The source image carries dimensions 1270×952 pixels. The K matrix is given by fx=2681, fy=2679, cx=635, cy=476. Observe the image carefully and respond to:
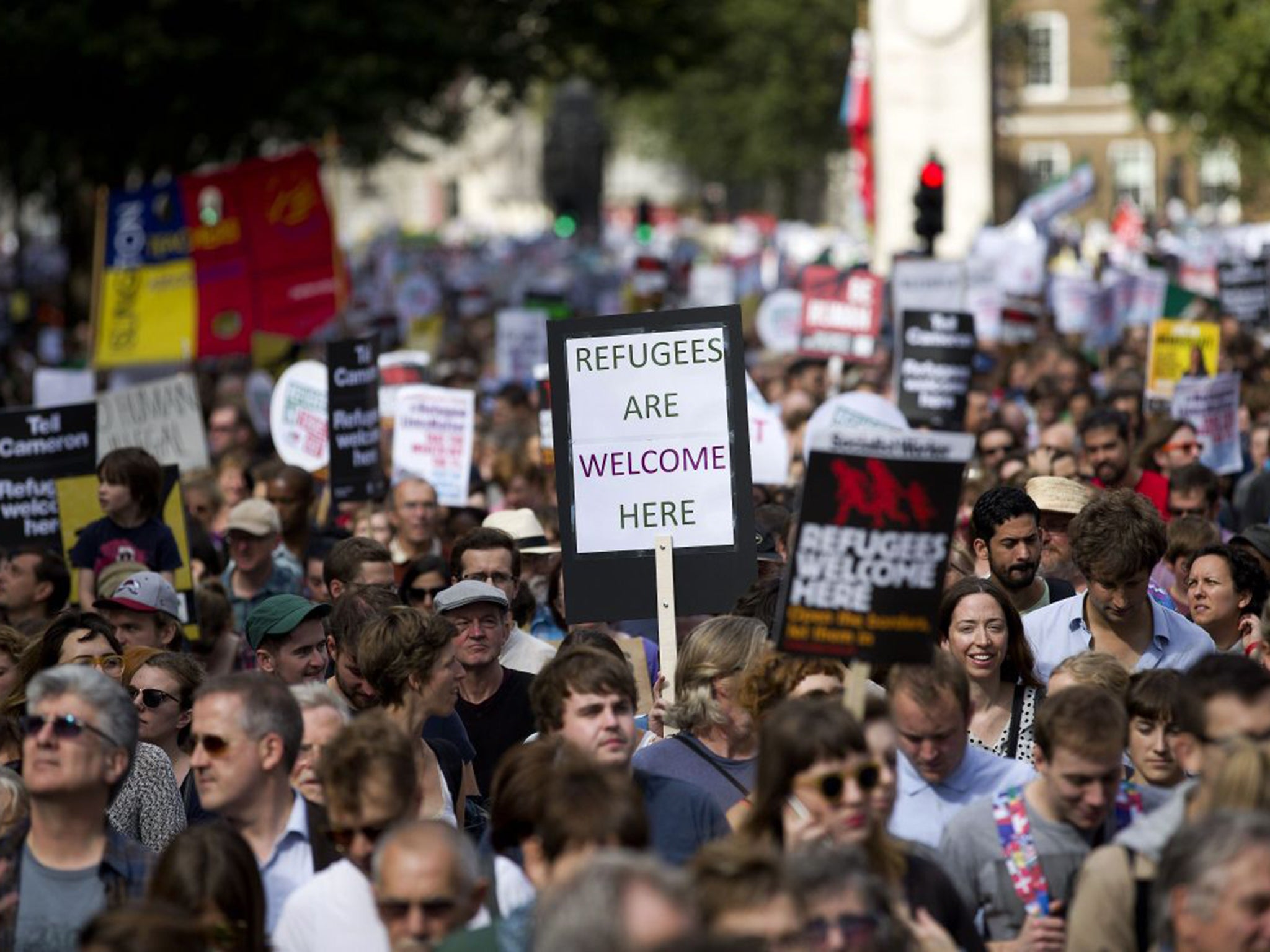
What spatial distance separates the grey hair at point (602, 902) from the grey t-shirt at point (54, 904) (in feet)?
5.66

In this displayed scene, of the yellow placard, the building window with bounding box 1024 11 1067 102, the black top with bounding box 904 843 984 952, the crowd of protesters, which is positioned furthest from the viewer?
the building window with bounding box 1024 11 1067 102

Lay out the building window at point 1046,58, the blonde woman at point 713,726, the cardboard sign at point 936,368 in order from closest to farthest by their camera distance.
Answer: the blonde woman at point 713,726 → the cardboard sign at point 936,368 → the building window at point 1046,58

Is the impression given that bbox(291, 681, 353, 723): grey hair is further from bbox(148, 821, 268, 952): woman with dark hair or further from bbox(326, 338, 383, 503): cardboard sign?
bbox(326, 338, 383, 503): cardboard sign

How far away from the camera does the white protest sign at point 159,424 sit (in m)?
13.9

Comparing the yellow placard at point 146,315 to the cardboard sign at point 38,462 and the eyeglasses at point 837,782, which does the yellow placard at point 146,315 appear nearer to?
the cardboard sign at point 38,462

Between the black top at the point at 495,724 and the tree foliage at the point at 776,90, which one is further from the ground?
the tree foliage at the point at 776,90

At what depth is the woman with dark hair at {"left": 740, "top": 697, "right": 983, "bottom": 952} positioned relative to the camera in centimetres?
539

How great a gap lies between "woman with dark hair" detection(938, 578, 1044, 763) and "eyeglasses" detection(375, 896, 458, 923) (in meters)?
2.57

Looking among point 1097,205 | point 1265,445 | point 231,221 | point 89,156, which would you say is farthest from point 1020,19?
point 1265,445

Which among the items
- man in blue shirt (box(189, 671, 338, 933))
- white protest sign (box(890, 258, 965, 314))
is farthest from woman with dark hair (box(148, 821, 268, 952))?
white protest sign (box(890, 258, 965, 314))

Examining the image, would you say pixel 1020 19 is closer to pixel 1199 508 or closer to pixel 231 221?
pixel 231 221

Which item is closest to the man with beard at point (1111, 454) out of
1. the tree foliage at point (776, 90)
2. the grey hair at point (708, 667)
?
the grey hair at point (708, 667)

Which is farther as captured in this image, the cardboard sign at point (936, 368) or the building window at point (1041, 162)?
the building window at point (1041, 162)

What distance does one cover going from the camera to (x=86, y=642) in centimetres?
793
